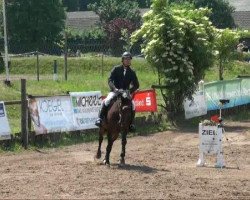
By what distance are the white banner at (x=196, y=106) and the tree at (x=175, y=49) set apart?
0.31 m

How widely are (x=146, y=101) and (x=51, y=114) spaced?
5143 mm

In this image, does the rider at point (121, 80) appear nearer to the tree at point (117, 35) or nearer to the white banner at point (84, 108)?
the white banner at point (84, 108)

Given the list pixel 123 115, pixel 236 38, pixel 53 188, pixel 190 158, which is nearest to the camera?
pixel 53 188

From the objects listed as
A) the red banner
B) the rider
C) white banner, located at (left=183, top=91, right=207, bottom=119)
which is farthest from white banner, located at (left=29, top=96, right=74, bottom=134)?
white banner, located at (left=183, top=91, right=207, bottom=119)

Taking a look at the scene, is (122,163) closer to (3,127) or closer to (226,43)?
(3,127)

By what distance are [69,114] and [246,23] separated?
71.9 m

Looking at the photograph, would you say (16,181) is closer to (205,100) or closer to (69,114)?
(69,114)

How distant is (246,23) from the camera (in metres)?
91.1

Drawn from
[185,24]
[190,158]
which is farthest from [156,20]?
[190,158]

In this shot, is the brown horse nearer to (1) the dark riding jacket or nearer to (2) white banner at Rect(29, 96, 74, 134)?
(1) the dark riding jacket

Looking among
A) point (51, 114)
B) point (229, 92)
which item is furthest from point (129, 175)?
point (229, 92)

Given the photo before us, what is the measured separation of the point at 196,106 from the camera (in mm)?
27750

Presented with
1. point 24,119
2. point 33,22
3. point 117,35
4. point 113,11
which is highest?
point 113,11

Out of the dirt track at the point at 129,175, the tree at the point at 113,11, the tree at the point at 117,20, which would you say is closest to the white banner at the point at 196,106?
the dirt track at the point at 129,175
